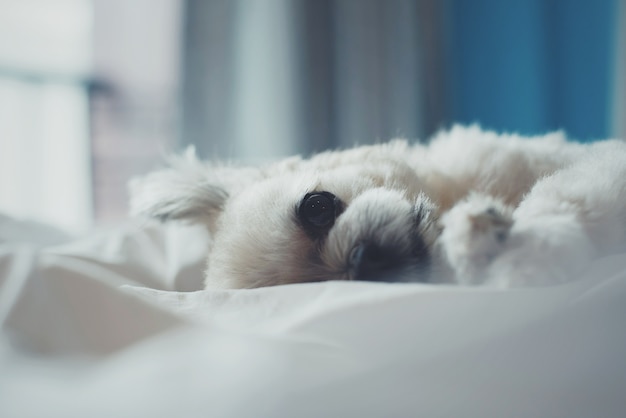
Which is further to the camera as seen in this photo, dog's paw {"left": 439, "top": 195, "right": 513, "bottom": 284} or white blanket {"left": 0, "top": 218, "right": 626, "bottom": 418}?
dog's paw {"left": 439, "top": 195, "right": 513, "bottom": 284}

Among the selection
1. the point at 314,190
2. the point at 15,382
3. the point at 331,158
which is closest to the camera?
the point at 15,382

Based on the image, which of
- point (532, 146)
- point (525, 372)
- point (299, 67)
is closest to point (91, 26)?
point (299, 67)

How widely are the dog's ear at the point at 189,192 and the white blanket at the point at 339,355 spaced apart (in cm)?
69

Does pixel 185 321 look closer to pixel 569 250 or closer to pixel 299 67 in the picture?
pixel 569 250

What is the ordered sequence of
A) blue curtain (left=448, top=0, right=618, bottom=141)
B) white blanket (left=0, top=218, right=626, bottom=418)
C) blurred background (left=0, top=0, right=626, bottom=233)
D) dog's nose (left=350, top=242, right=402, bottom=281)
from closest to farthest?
white blanket (left=0, top=218, right=626, bottom=418), dog's nose (left=350, top=242, right=402, bottom=281), blurred background (left=0, top=0, right=626, bottom=233), blue curtain (left=448, top=0, right=618, bottom=141)

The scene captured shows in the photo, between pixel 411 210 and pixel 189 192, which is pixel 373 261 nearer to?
pixel 411 210

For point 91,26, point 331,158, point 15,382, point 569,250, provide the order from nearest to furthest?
1. point 15,382
2. point 569,250
3. point 331,158
4. point 91,26

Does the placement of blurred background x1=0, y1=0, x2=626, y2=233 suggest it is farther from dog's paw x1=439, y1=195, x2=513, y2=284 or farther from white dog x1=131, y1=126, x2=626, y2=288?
dog's paw x1=439, y1=195, x2=513, y2=284

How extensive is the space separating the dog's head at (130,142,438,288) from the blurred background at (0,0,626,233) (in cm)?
154

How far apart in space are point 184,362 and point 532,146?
1.10 metres

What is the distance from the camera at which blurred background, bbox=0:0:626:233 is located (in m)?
3.09

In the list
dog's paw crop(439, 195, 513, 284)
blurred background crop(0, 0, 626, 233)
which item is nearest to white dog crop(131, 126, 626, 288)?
dog's paw crop(439, 195, 513, 284)

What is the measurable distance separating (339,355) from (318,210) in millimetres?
486

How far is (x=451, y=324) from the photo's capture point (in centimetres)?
66
